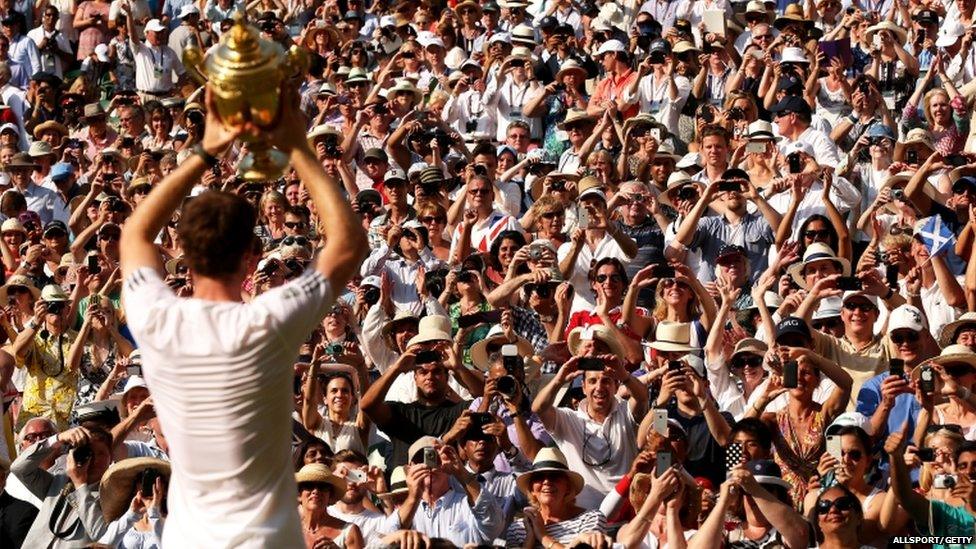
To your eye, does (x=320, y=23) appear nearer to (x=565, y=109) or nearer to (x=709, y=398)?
(x=565, y=109)

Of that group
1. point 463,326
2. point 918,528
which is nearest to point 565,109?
point 463,326

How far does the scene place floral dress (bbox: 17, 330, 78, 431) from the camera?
12.2 m

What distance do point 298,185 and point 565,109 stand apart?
8.46 feet

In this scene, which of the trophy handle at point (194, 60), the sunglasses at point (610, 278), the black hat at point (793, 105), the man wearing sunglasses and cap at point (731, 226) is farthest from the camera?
the black hat at point (793, 105)

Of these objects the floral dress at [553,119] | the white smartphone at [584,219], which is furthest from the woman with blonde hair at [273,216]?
the floral dress at [553,119]

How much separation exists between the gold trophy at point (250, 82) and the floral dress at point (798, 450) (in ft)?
15.7

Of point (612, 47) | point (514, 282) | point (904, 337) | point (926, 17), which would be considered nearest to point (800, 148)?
point (514, 282)

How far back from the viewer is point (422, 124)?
51.3 ft

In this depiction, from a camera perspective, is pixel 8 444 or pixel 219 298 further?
pixel 8 444

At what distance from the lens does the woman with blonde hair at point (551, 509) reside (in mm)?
8734

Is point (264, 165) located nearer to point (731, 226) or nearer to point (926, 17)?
point (731, 226)

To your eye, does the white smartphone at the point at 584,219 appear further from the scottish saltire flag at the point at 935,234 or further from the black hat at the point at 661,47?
the black hat at the point at 661,47

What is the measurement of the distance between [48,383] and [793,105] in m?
5.36

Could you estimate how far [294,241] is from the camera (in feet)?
42.7
